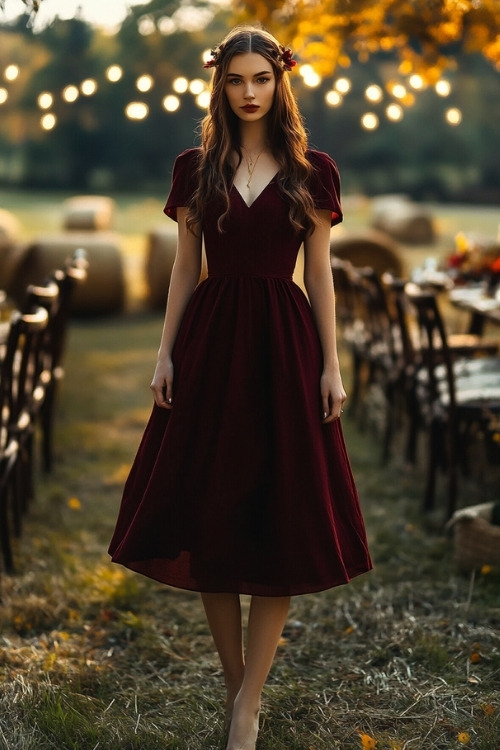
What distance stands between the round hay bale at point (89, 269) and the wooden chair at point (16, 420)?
6.24 metres

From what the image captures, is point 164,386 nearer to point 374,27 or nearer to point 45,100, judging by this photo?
point 45,100

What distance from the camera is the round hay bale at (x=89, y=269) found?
34.3 feet

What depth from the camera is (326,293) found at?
244cm

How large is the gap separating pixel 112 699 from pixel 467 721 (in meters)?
0.93

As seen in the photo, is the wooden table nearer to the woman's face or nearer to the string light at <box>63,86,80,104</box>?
the string light at <box>63,86,80,104</box>

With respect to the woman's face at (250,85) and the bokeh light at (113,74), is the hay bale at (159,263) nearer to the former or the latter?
the bokeh light at (113,74)

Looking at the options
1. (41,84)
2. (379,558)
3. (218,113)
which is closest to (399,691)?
(379,558)

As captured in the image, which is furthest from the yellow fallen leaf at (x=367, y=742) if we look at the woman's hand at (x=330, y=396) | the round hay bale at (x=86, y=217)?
the round hay bale at (x=86, y=217)

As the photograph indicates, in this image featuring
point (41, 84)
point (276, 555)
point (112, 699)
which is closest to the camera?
point (276, 555)

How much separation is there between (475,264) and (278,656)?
14.0 feet

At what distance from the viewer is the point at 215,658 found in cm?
299

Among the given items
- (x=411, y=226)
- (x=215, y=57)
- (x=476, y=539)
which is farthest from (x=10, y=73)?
(x=411, y=226)

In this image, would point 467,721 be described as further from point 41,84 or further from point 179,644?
point 41,84

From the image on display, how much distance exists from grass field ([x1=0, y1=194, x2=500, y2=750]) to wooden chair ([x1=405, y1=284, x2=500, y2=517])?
0.63 ft
